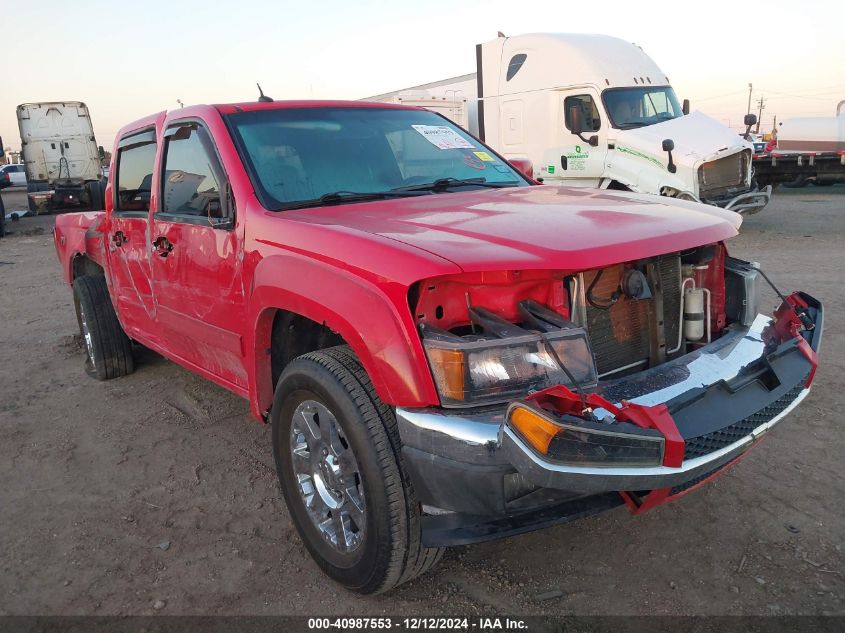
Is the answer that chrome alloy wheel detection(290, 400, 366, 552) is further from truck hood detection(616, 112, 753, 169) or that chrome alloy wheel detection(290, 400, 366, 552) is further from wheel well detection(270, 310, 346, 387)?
truck hood detection(616, 112, 753, 169)

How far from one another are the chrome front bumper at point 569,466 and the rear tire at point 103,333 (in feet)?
12.2

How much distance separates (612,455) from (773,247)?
9849 millimetres

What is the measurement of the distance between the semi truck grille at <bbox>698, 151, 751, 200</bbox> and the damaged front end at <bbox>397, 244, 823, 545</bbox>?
806 cm

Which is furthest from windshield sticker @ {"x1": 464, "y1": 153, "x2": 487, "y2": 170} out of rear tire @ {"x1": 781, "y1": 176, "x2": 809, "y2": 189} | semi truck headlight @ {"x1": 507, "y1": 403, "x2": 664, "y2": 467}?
rear tire @ {"x1": 781, "y1": 176, "x2": 809, "y2": 189}

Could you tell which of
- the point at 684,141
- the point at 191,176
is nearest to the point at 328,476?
the point at 191,176

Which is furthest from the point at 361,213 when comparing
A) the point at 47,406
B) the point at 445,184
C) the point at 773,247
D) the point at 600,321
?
the point at 773,247

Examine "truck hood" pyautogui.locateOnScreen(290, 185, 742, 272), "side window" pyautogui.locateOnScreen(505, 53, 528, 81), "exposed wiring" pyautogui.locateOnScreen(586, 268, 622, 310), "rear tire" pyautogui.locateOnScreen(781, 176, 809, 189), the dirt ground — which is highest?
"side window" pyautogui.locateOnScreen(505, 53, 528, 81)

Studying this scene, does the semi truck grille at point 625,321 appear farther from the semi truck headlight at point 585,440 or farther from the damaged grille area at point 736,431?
the semi truck headlight at point 585,440

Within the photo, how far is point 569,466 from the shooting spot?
197cm

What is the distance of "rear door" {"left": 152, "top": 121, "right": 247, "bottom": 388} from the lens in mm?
3178

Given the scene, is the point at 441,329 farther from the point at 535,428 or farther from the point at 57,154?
the point at 57,154

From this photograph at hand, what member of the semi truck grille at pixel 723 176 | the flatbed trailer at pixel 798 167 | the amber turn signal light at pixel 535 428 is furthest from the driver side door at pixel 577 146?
the flatbed trailer at pixel 798 167

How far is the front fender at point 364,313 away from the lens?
219cm

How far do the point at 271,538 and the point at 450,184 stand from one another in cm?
190
